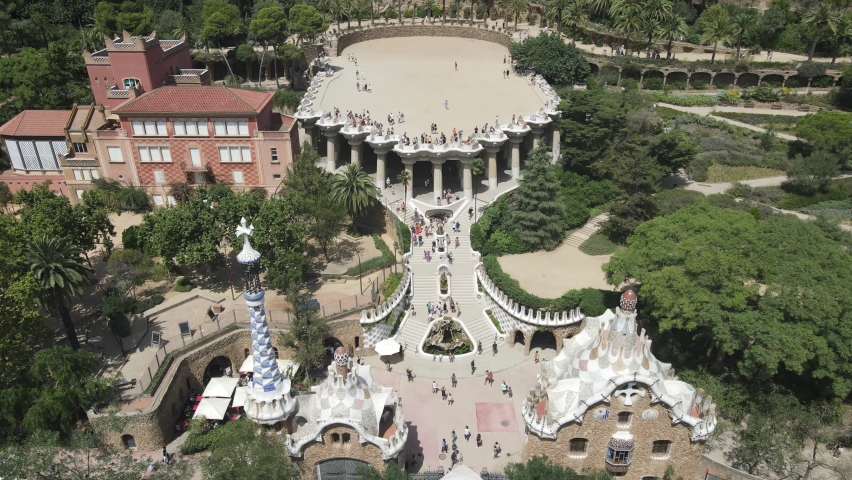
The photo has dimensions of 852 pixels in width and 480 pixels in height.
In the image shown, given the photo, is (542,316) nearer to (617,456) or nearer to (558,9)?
(617,456)

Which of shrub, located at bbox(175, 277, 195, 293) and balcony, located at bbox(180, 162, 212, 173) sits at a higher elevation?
balcony, located at bbox(180, 162, 212, 173)

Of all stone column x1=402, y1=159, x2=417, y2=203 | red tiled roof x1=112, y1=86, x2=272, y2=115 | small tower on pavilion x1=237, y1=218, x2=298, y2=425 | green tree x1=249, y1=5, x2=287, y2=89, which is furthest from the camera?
green tree x1=249, y1=5, x2=287, y2=89

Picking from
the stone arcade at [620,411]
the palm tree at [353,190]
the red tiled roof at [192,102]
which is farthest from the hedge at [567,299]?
the red tiled roof at [192,102]

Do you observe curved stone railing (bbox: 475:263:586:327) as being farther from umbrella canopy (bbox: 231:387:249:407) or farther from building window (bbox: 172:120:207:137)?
building window (bbox: 172:120:207:137)

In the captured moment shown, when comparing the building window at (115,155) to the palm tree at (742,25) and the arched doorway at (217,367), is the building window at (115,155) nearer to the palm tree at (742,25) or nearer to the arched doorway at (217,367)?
the arched doorway at (217,367)

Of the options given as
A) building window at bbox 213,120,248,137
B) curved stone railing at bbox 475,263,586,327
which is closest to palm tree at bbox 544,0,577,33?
building window at bbox 213,120,248,137

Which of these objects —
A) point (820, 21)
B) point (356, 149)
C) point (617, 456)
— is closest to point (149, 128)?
point (356, 149)
